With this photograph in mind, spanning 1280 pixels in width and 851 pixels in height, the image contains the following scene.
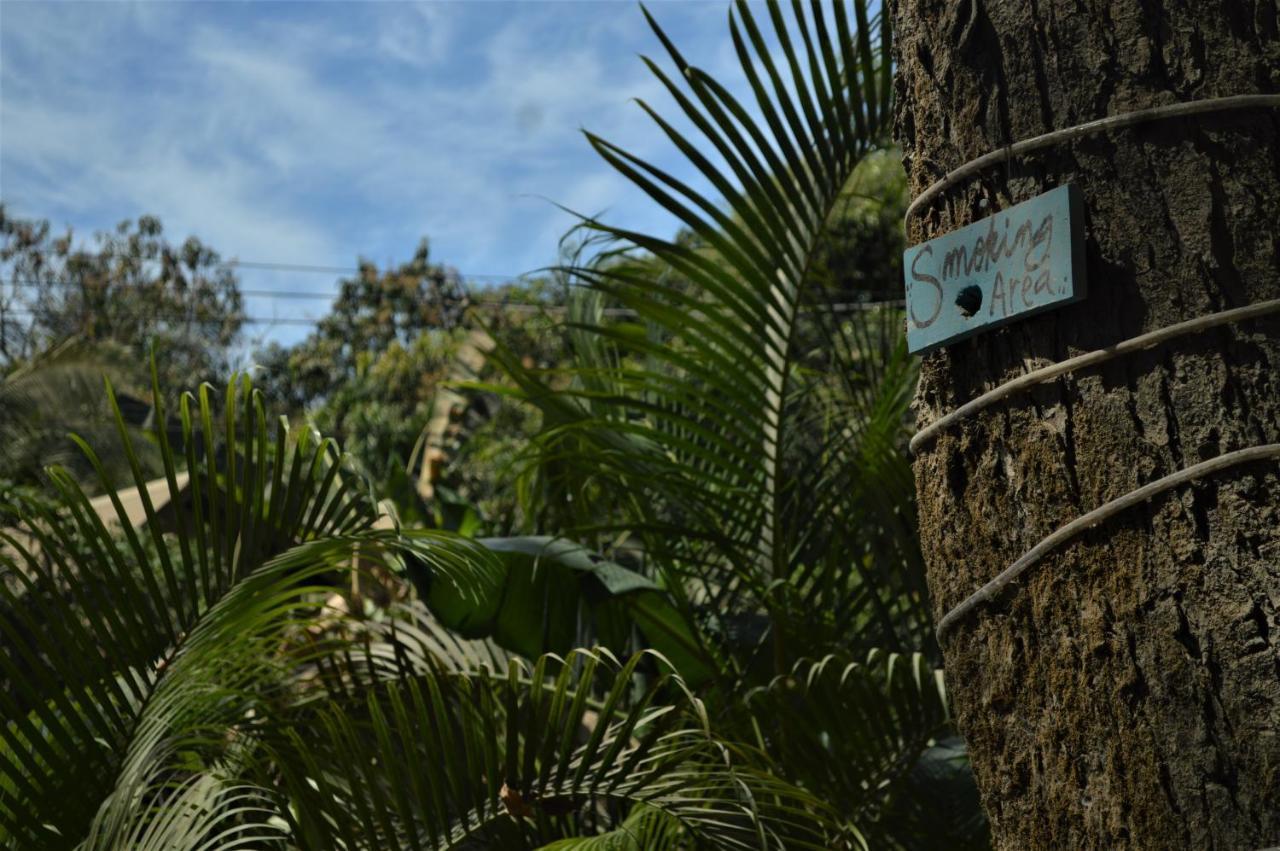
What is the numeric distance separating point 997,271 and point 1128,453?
0.79 feet

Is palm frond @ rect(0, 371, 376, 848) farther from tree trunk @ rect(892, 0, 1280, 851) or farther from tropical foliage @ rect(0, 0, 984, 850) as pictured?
tree trunk @ rect(892, 0, 1280, 851)

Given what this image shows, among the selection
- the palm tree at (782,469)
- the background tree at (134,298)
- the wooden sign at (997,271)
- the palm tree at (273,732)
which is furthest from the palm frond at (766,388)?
the background tree at (134,298)

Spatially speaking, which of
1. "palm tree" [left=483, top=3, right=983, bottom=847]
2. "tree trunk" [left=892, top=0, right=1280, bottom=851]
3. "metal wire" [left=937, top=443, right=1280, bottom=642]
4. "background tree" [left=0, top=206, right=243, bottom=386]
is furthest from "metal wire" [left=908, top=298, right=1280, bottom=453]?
"background tree" [left=0, top=206, right=243, bottom=386]

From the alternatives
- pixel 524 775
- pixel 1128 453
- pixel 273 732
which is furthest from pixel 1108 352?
pixel 273 732

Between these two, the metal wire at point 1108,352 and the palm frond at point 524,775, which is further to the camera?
the palm frond at point 524,775

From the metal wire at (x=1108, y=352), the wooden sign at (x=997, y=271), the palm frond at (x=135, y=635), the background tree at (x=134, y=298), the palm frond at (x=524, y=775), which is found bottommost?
the palm frond at (x=524, y=775)

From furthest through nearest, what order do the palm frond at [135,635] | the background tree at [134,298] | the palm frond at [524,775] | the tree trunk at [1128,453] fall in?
the background tree at [134,298] < the palm frond at [135,635] < the palm frond at [524,775] < the tree trunk at [1128,453]

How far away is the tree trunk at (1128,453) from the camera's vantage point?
1.20 m

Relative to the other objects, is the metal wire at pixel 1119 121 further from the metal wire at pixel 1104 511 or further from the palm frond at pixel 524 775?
the palm frond at pixel 524 775

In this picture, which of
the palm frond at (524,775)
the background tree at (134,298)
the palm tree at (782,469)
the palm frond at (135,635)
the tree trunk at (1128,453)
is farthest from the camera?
the background tree at (134,298)

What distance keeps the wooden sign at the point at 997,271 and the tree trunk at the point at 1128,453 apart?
3 centimetres

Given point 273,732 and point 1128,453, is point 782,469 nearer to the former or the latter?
point 273,732

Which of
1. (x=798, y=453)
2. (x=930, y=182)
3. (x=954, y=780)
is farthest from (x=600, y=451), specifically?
(x=930, y=182)

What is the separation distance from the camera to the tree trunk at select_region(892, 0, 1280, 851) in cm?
120
